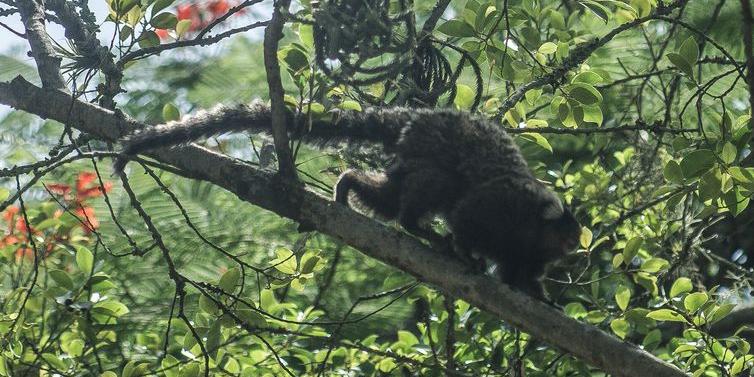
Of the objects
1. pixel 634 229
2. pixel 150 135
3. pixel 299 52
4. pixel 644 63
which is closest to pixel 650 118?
pixel 644 63

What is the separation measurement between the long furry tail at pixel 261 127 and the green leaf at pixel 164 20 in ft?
1.50

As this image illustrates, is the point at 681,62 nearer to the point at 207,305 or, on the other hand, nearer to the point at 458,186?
the point at 458,186

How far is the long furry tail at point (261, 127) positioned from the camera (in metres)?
4.42

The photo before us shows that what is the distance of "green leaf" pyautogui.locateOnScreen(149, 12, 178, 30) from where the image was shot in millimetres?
4656

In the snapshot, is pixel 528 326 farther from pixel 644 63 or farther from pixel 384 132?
pixel 644 63

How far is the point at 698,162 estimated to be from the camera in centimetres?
406

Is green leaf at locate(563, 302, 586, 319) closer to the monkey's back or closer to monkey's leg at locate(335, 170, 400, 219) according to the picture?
the monkey's back

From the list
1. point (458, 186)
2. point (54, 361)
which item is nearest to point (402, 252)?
point (458, 186)

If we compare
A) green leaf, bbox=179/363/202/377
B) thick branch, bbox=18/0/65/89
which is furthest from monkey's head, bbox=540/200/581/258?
thick branch, bbox=18/0/65/89

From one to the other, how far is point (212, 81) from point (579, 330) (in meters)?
4.06

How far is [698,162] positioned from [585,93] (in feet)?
2.29

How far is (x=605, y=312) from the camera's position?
507cm

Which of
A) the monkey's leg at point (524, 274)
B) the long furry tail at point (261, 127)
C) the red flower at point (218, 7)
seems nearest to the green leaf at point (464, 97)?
the long furry tail at point (261, 127)

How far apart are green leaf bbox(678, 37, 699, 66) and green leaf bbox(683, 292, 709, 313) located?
102 cm
